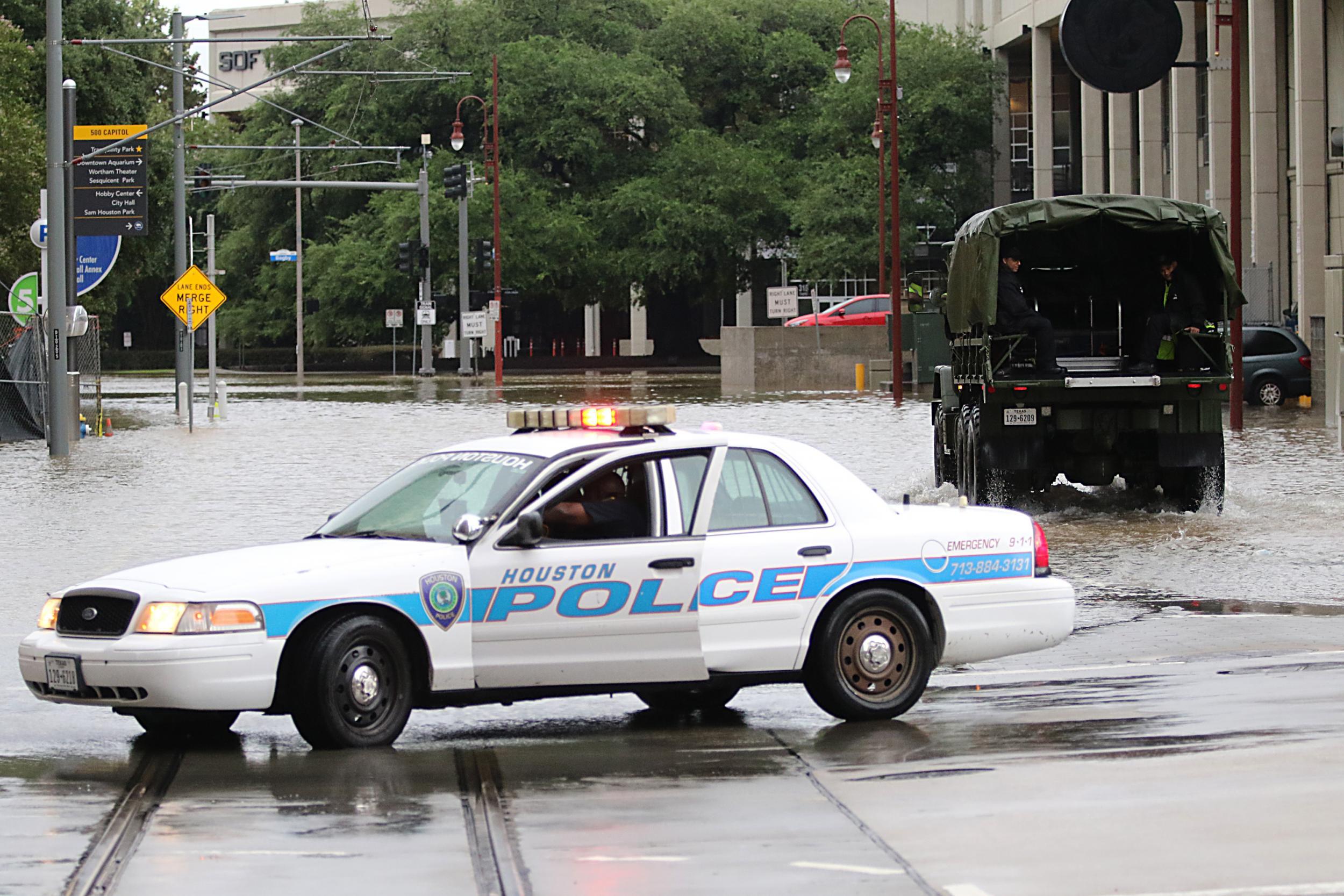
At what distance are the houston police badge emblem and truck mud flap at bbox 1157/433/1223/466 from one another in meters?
11.7

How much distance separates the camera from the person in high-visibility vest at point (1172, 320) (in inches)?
771

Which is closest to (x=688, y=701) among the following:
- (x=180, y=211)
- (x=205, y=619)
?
(x=205, y=619)

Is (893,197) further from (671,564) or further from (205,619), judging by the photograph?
(205,619)

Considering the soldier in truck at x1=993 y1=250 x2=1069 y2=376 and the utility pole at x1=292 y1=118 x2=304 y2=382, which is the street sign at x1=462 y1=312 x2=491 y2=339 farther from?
the soldier in truck at x1=993 y1=250 x2=1069 y2=376

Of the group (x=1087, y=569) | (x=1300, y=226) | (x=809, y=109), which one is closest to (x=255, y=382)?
(x=809, y=109)

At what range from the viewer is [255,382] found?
229ft

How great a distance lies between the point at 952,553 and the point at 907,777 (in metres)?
1.80

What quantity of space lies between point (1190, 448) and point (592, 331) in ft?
247

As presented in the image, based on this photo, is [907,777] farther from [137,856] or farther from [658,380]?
[658,380]

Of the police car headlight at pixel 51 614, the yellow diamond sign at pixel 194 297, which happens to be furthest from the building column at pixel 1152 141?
the police car headlight at pixel 51 614

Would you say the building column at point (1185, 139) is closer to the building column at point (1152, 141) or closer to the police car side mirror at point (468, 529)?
the building column at point (1152, 141)

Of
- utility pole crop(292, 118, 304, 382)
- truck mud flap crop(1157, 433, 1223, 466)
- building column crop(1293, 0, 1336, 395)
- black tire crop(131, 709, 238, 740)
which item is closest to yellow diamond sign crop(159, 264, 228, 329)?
building column crop(1293, 0, 1336, 395)

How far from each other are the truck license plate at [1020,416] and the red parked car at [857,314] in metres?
40.3

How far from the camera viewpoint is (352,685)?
8.61m
